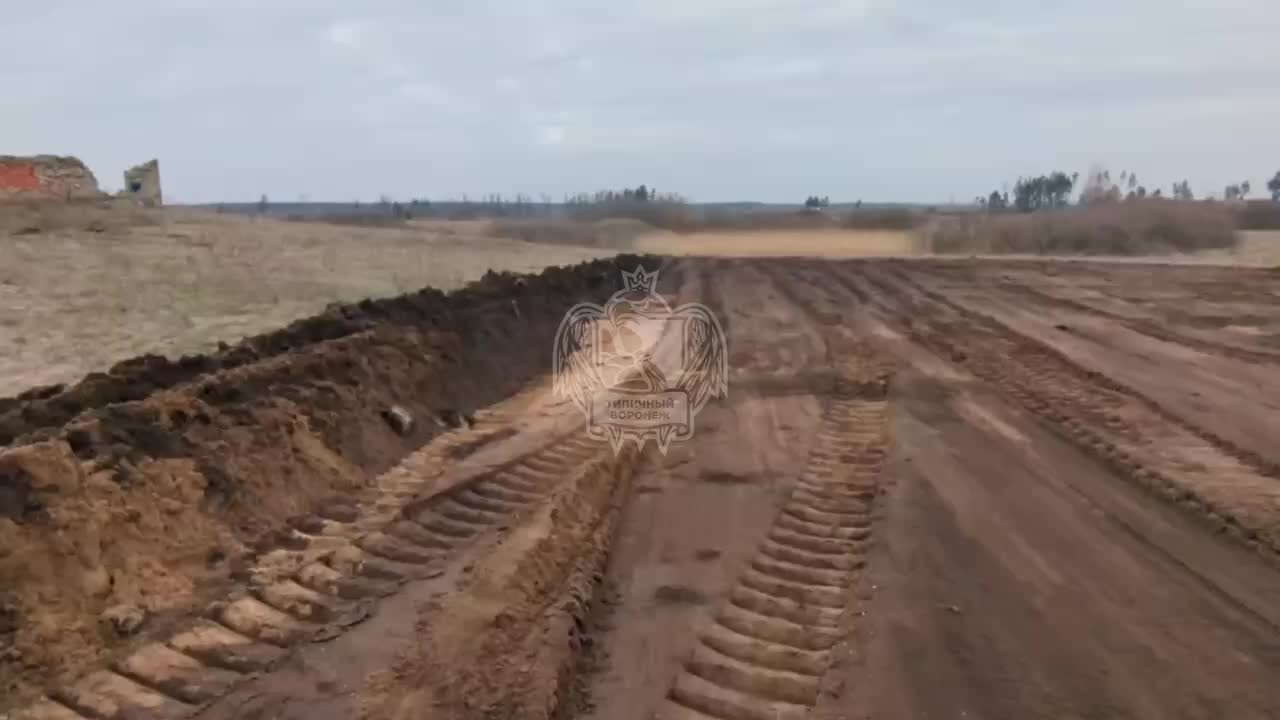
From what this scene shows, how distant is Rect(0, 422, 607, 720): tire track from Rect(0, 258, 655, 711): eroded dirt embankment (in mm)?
154

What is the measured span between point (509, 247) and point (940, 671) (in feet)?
95.9

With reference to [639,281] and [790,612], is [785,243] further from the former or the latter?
[790,612]

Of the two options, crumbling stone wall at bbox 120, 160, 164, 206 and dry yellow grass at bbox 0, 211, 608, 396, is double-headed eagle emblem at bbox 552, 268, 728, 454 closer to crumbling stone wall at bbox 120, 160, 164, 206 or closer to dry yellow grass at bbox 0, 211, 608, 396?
dry yellow grass at bbox 0, 211, 608, 396

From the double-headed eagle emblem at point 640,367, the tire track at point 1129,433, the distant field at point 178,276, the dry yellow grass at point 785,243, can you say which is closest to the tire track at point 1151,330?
the tire track at point 1129,433

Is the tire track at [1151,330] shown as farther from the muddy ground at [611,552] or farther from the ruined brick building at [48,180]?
the ruined brick building at [48,180]

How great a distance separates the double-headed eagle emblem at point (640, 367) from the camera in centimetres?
931

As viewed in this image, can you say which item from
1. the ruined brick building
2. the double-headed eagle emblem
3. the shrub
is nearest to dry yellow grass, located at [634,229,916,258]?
the shrub

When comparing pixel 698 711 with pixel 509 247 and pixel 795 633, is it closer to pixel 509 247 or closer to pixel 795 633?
pixel 795 633

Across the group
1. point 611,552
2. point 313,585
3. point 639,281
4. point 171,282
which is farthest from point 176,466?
point 639,281

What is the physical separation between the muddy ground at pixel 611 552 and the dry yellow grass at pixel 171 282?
5.21 feet

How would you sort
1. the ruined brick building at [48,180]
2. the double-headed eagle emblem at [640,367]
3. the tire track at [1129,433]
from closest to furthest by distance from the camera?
the tire track at [1129,433]
the double-headed eagle emblem at [640,367]
the ruined brick building at [48,180]

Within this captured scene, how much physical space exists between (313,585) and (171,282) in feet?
35.9

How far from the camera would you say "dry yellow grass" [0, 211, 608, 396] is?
9.39 metres

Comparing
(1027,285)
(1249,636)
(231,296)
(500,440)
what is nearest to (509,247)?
(1027,285)
